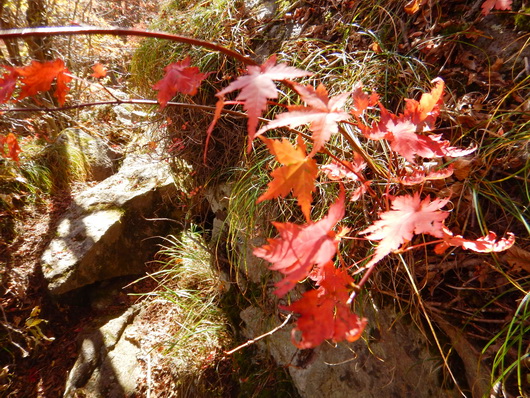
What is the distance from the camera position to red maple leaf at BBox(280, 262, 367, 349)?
0.62 meters

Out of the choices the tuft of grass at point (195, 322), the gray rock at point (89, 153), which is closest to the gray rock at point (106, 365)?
the tuft of grass at point (195, 322)

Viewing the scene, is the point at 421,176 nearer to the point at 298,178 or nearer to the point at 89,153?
the point at 298,178

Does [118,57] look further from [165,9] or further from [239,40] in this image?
[239,40]

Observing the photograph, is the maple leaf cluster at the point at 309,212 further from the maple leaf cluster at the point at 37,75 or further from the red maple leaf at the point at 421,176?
the maple leaf cluster at the point at 37,75

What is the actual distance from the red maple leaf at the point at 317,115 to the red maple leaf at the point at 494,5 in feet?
3.00

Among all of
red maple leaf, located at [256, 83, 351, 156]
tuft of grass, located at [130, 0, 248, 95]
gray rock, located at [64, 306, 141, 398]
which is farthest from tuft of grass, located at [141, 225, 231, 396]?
red maple leaf, located at [256, 83, 351, 156]

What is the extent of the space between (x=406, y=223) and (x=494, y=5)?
1077mm

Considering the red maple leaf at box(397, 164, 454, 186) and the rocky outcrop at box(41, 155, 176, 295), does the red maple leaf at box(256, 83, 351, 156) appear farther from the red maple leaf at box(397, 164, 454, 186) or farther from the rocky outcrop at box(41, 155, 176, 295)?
the rocky outcrop at box(41, 155, 176, 295)

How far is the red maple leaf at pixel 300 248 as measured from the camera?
2.04ft

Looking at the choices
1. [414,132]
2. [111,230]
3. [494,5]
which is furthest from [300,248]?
[111,230]

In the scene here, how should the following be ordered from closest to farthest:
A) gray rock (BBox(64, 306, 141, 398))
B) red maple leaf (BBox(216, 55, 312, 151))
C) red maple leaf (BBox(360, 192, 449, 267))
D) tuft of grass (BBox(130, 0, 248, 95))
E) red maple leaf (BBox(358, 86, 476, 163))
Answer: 1. red maple leaf (BBox(216, 55, 312, 151))
2. red maple leaf (BBox(360, 192, 449, 267))
3. red maple leaf (BBox(358, 86, 476, 163))
4. tuft of grass (BBox(130, 0, 248, 95))
5. gray rock (BBox(64, 306, 141, 398))

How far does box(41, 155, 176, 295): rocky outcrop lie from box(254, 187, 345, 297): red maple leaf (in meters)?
2.36

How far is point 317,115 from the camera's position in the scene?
0.67 metres

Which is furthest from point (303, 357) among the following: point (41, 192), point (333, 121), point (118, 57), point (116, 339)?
point (118, 57)
